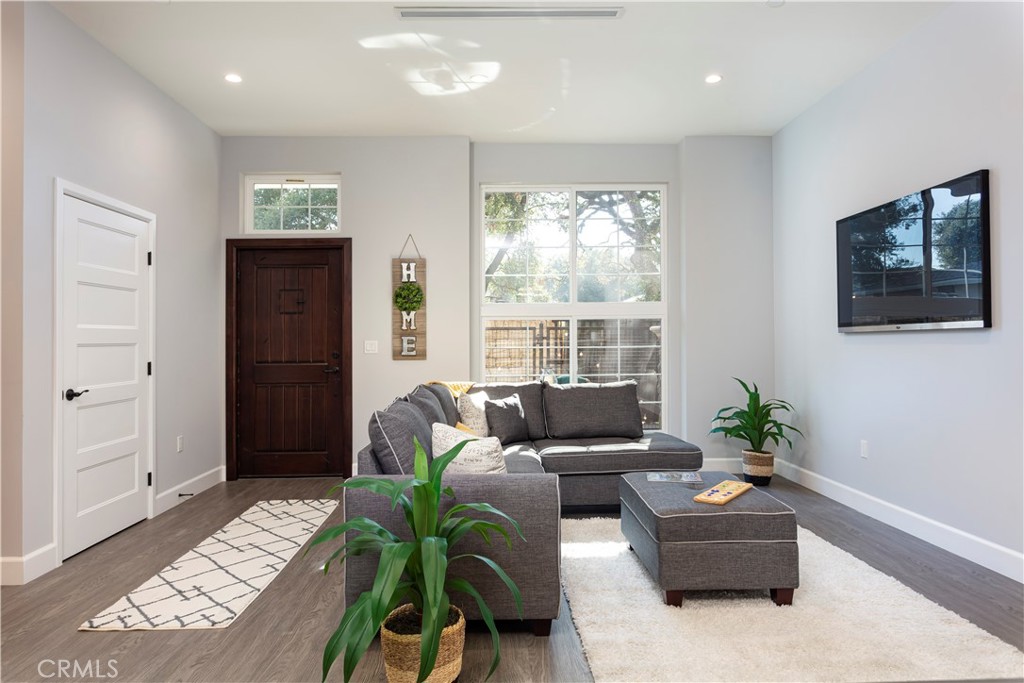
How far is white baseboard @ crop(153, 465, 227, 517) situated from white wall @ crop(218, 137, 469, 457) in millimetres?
1176

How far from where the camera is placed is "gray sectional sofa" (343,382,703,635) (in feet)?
7.02

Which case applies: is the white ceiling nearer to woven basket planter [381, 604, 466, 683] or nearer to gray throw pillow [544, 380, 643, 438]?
gray throw pillow [544, 380, 643, 438]

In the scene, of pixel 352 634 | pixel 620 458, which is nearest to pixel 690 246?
pixel 620 458

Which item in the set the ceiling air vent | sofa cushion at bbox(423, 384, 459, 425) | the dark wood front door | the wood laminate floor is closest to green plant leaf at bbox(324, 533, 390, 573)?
the wood laminate floor

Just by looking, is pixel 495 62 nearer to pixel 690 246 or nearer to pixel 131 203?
pixel 690 246

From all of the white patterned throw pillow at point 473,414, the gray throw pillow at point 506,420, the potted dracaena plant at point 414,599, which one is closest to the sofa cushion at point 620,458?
the gray throw pillow at point 506,420

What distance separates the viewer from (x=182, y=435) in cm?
434

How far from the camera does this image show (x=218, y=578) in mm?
2795

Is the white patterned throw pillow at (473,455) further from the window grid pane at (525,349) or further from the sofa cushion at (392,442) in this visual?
the window grid pane at (525,349)

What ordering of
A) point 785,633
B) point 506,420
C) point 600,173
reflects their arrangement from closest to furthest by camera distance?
1. point 785,633
2. point 506,420
3. point 600,173

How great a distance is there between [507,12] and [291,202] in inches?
114

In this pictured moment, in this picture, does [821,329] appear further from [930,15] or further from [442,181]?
[442,181]

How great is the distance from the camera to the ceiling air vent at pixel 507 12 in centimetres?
307

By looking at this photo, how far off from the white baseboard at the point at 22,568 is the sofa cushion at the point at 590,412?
302cm
